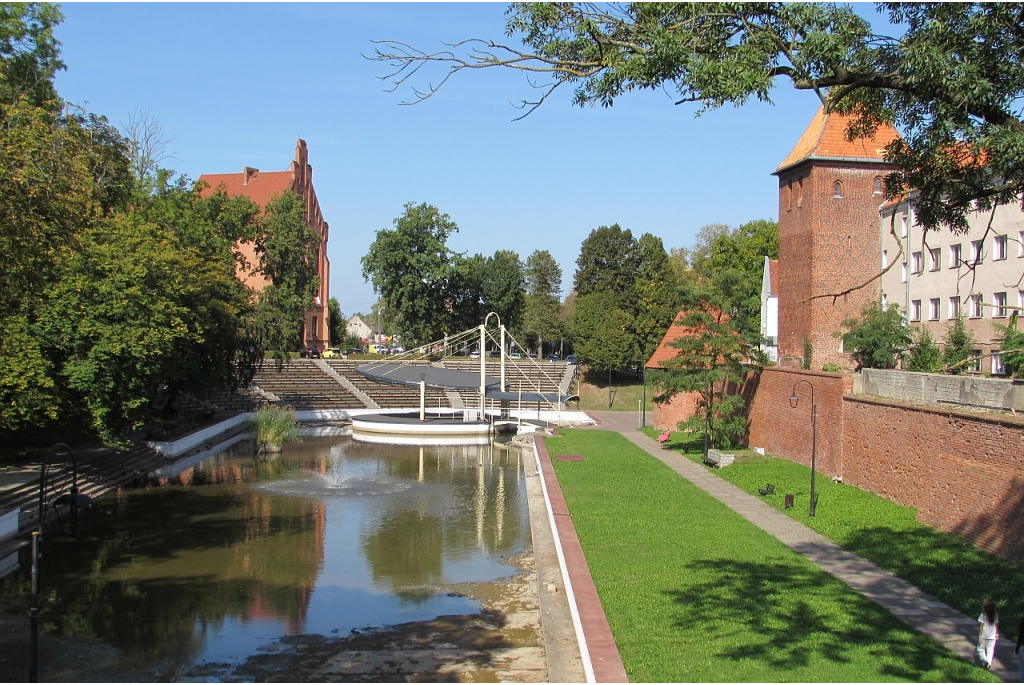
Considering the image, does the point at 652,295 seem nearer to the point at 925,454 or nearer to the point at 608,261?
the point at 608,261

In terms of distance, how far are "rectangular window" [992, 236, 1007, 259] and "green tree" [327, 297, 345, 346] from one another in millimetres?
68893

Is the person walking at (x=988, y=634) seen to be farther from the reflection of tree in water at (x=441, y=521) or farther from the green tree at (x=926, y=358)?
the green tree at (x=926, y=358)

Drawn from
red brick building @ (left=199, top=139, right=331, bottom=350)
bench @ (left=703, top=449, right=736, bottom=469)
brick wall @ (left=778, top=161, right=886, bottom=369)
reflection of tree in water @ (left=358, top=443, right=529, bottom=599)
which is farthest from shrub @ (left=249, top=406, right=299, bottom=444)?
red brick building @ (left=199, top=139, right=331, bottom=350)

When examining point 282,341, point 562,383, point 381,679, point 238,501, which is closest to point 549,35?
point 381,679

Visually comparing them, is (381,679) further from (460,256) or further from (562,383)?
(460,256)

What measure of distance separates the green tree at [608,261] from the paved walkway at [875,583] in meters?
46.1

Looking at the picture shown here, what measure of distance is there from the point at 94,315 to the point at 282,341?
21.0 meters

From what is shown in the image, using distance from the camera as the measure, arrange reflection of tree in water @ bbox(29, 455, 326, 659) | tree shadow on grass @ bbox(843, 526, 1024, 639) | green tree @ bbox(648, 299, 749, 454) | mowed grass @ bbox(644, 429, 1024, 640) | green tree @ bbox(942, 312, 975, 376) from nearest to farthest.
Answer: tree shadow on grass @ bbox(843, 526, 1024, 639), mowed grass @ bbox(644, 429, 1024, 640), reflection of tree in water @ bbox(29, 455, 326, 659), green tree @ bbox(942, 312, 975, 376), green tree @ bbox(648, 299, 749, 454)

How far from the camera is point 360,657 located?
41.5 ft

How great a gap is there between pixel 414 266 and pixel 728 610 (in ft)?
181

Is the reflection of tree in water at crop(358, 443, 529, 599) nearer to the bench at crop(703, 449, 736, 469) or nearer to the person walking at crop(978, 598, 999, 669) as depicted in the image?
the bench at crop(703, 449, 736, 469)

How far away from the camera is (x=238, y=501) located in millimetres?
25391

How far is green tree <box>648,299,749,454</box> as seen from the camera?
97.6 feet

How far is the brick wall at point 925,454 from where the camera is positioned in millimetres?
15492
